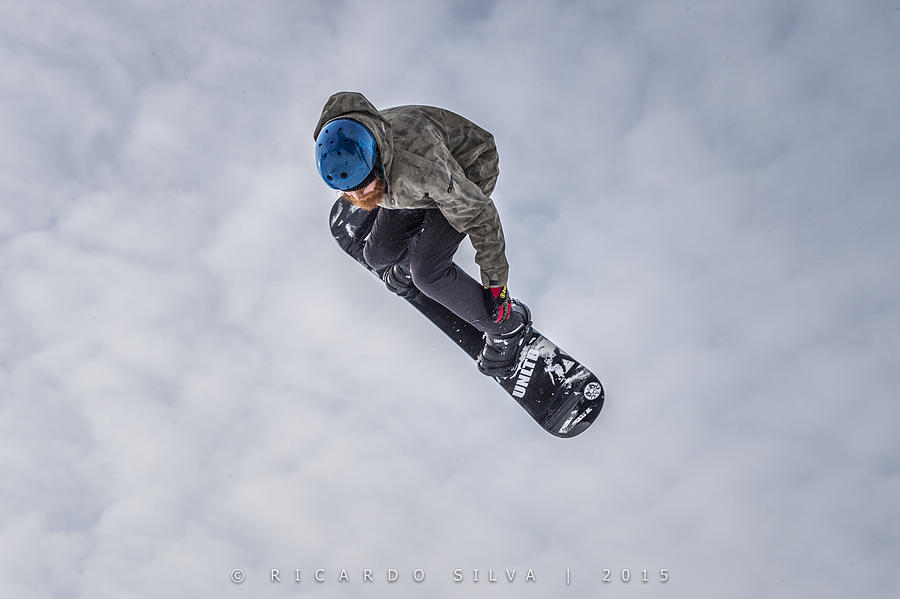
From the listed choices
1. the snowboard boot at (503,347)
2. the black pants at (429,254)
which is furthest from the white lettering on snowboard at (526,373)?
the black pants at (429,254)

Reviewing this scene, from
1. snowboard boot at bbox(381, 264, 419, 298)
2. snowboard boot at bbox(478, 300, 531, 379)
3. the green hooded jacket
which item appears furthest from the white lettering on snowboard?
the green hooded jacket

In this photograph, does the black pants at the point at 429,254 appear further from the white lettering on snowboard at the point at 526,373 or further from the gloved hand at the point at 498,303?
the white lettering on snowboard at the point at 526,373

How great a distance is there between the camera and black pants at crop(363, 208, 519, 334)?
474 cm

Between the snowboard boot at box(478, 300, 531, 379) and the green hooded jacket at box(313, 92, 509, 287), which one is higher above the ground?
the snowboard boot at box(478, 300, 531, 379)

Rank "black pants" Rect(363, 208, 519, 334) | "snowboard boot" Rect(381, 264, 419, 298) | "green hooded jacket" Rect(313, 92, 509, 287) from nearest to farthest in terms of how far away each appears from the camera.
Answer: "green hooded jacket" Rect(313, 92, 509, 287) < "black pants" Rect(363, 208, 519, 334) < "snowboard boot" Rect(381, 264, 419, 298)

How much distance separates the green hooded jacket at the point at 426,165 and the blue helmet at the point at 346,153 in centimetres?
6

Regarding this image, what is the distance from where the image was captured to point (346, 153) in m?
3.67

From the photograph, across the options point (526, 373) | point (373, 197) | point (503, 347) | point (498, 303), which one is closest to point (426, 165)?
point (373, 197)

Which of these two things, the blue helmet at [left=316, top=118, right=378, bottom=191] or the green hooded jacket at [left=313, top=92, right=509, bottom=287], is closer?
the blue helmet at [left=316, top=118, right=378, bottom=191]

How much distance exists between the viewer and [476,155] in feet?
15.2

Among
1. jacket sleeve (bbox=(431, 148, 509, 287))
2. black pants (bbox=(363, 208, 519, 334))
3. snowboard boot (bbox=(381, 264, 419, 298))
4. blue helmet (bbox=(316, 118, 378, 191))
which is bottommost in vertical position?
blue helmet (bbox=(316, 118, 378, 191))

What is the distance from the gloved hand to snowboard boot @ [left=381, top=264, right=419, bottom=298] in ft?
2.75

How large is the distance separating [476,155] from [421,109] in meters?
0.54

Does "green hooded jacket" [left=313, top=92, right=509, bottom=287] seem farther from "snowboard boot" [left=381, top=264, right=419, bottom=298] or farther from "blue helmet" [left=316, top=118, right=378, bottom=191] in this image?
"snowboard boot" [left=381, top=264, right=419, bottom=298]
